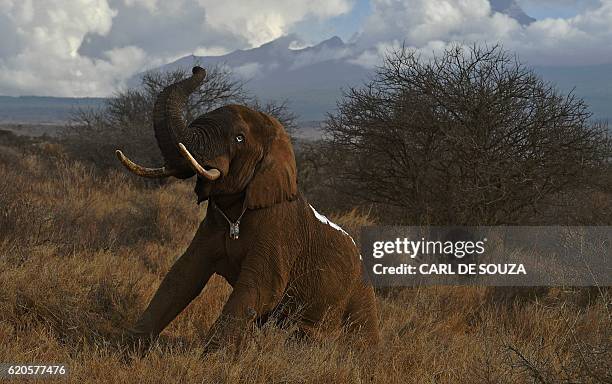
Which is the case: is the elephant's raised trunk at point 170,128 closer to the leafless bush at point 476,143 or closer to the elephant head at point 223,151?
the elephant head at point 223,151

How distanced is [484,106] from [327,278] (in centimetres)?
577

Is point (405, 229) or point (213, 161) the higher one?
point (213, 161)

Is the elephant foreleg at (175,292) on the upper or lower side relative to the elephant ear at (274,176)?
lower

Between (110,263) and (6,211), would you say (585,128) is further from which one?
(6,211)

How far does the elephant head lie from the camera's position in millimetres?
3975

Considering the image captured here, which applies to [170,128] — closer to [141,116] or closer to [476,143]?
[476,143]

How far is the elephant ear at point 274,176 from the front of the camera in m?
4.28

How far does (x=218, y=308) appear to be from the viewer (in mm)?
5957

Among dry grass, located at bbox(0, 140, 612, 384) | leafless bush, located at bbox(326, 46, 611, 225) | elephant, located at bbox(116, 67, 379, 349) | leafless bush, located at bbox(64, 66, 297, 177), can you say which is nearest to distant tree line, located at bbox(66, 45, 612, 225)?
leafless bush, located at bbox(326, 46, 611, 225)

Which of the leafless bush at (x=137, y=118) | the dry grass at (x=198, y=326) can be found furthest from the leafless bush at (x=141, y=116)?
the dry grass at (x=198, y=326)

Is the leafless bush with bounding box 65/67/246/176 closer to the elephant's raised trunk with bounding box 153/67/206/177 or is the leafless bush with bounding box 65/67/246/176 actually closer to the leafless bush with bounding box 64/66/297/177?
the leafless bush with bounding box 64/66/297/177

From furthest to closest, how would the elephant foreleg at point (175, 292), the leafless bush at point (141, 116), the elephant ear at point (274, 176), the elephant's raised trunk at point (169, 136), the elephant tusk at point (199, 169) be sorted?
the leafless bush at point (141, 116) < the elephant foreleg at point (175, 292) < the elephant ear at point (274, 176) < the elephant's raised trunk at point (169, 136) < the elephant tusk at point (199, 169)

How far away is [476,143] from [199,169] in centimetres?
630

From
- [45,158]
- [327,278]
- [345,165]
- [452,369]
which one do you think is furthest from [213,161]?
[45,158]
